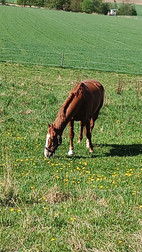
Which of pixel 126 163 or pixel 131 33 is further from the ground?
pixel 131 33

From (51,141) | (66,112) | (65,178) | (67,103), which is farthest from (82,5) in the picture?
(65,178)

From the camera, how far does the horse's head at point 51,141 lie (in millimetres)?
10336

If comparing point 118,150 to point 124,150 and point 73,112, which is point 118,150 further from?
point 73,112

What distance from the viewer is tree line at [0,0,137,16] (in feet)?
409

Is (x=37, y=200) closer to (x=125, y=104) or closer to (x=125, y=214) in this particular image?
(x=125, y=214)

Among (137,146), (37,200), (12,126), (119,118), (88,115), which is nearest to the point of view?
(37,200)

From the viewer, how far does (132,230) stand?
6297mm

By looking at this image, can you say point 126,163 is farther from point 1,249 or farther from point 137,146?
point 1,249

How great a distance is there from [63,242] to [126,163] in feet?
17.0

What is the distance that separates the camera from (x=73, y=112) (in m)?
10.8

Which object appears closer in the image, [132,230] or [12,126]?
[132,230]

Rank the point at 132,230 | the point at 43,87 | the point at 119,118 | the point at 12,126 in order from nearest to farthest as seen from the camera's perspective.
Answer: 1. the point at 132,230
2. the point at 12,126
3. the point at 119,118
4. the point at 43,87

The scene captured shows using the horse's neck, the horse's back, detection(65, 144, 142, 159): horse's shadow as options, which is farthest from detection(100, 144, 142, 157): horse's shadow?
the horse's neck

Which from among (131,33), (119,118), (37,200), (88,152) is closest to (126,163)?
(88,152)
